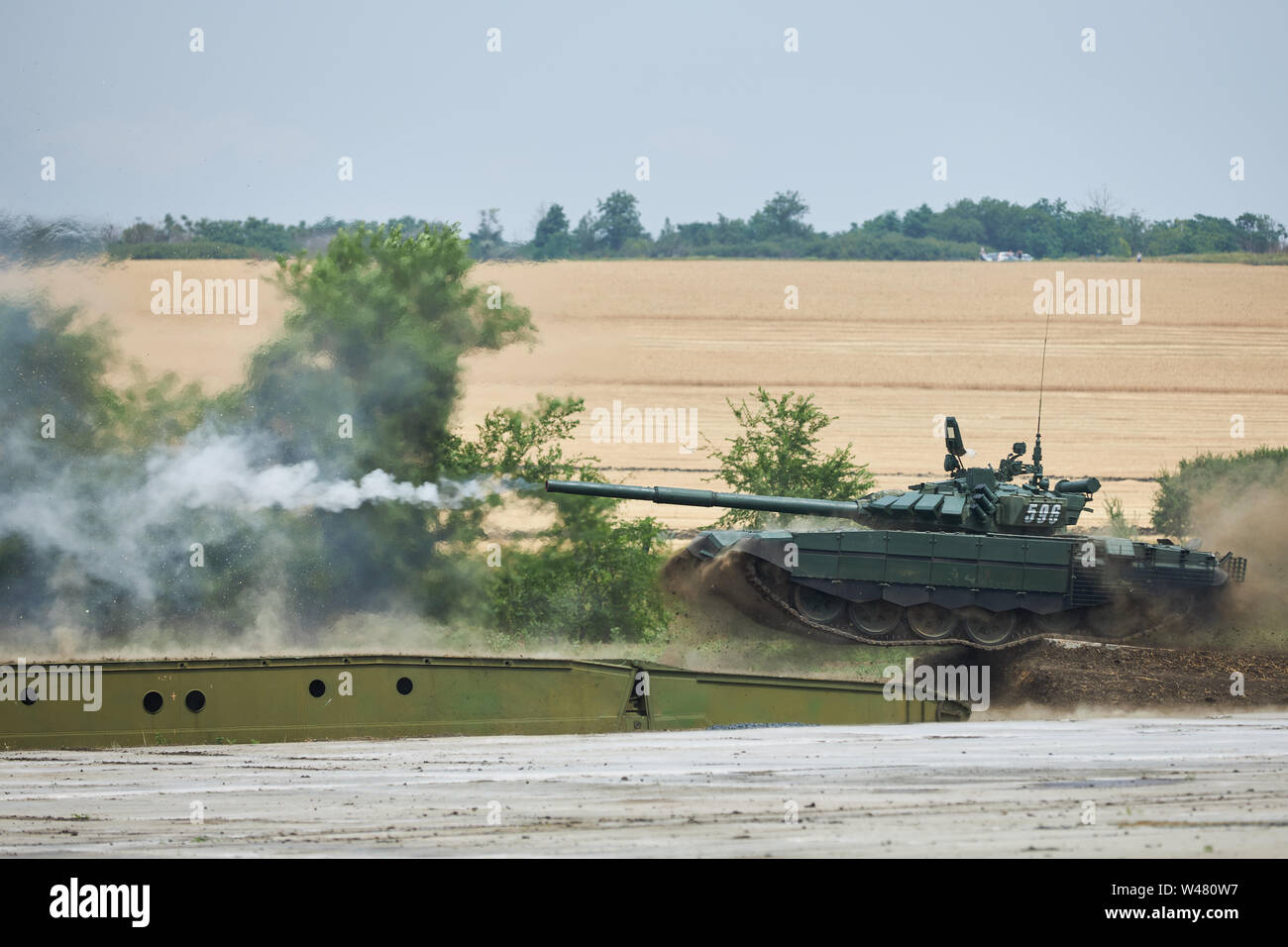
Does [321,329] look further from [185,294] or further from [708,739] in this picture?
[708,739]

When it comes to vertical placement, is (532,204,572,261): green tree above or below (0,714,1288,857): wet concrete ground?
above

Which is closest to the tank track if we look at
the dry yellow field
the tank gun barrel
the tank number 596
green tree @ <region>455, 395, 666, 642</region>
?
the tank gun barrel

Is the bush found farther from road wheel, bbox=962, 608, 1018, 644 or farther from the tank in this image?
road wheel, bbox=962, 608, 1018, 644

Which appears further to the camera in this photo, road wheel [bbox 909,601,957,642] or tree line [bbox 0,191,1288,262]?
tree line [bbox 0,191,1288,262]

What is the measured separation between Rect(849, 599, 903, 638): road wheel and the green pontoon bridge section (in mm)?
3986

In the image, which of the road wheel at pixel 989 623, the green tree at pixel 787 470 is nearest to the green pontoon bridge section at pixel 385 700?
the road wheel at pixel 989 623

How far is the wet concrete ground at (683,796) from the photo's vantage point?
10.3 meters

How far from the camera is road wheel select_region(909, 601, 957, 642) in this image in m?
24.6

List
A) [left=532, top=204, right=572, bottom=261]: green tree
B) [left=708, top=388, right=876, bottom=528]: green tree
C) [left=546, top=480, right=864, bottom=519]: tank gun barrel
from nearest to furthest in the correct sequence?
[left=546, top=480, right=864, bottom=519]: tank gun barrel → [left=708, top=388, right=876, bottom=528]: green tree → [left=532, top=204, right=572, bottom=261]: green tree

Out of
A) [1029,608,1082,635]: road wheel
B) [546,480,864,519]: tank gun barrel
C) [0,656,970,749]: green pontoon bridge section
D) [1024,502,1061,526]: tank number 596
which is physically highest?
[546,480,864,519]: tank gun barrel

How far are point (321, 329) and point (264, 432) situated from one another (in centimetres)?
266

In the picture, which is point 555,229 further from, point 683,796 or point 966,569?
point 683,796

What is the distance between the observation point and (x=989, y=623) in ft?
80.8
